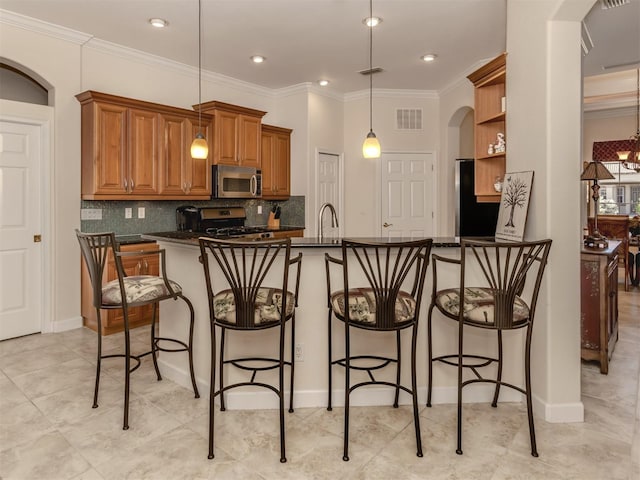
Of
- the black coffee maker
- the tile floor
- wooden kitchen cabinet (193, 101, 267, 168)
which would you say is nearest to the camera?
the tile floor

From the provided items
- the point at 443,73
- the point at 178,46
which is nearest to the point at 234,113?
the point at 178,46

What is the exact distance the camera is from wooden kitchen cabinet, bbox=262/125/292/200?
5918 mm

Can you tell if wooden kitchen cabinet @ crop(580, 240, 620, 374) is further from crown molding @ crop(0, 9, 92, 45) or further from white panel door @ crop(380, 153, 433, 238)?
crown molding @ crop(0, 9, 92, 45)

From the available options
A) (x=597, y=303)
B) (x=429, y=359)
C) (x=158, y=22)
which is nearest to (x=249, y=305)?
(x=429, y=359)

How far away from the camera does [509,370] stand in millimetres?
2766

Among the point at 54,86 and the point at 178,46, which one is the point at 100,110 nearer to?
the point at 54,86

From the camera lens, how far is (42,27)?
13.1ft

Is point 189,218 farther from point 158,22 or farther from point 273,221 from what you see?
point 158,22

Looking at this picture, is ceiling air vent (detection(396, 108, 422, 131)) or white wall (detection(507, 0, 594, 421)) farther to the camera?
ceiling air vent (detection(396, 108, 422, 131))

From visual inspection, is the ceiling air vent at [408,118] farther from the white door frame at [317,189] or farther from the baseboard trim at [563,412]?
the baseboard trim at [563,412]

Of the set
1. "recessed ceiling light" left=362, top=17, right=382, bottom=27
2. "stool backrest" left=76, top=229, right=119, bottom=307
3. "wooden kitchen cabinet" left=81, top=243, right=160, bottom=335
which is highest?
"recessed ceiling light" left=362, top=17, right=382, bottom=27

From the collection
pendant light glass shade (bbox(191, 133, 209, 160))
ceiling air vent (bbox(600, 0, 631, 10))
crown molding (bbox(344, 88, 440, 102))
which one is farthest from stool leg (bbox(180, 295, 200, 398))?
crown molding (bbox(344, 88, 440, 102))

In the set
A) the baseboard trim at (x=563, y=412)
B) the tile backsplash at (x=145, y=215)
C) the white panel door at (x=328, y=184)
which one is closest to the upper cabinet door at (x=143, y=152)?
the tile backsplash at (x=145, y=215)

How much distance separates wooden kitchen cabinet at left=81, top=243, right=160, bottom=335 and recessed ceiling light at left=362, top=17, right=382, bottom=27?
9.69ft
